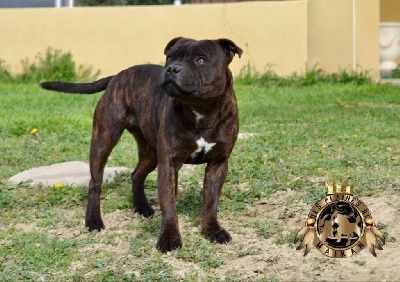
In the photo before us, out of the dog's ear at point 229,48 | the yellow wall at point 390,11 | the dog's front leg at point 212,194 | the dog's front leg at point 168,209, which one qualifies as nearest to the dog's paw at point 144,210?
the dog's front leg at point 212,194

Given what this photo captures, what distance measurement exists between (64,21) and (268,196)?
9339mm

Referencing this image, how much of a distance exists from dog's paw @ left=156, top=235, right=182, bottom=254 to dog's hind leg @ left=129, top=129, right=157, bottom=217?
1169 mm

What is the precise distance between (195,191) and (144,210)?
73cm

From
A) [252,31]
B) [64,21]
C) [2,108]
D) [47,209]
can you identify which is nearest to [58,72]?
[64,21]

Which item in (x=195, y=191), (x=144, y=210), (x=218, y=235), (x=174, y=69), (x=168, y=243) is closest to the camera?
(x=174, y=69)

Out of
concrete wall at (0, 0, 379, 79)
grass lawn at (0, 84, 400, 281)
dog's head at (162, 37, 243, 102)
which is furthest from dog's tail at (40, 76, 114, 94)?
concrete wall at (0, 0, 379, 79)

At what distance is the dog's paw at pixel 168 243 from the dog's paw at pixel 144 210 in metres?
1.06

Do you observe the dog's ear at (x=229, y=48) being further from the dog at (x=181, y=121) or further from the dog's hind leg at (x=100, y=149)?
the dog's hind leg at (x=100, y=149)

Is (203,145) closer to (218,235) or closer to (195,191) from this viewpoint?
(218,235)

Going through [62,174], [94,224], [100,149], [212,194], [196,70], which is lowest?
[94,224]

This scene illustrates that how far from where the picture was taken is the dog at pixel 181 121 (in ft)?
16.4

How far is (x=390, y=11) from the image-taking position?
58.1 feet

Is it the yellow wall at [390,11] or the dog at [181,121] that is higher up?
the yellow wall at [390,11]

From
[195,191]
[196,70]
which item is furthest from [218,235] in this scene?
[195,191]
